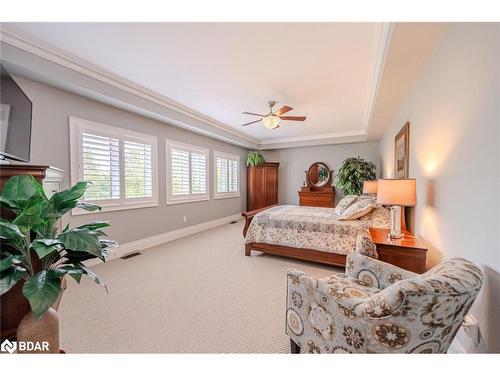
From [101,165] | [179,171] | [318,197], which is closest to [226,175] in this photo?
[179,171]


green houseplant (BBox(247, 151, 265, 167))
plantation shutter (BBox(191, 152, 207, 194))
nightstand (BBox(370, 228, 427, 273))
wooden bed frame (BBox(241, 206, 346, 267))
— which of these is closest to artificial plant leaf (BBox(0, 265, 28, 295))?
nightstand (BBox(370, 228, 427, 273))

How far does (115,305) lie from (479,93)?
126 inches

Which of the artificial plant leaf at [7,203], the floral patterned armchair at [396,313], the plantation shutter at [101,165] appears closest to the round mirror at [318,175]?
the plantation shutter at [101,165]

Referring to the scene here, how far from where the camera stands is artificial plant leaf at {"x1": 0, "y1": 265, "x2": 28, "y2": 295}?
90cm

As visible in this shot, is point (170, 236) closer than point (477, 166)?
No

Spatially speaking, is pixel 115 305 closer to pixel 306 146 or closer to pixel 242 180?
pixel 242 180

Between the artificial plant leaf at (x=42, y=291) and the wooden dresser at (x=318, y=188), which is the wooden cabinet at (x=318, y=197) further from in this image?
the artificial plant leaf at (x=42, y=291)

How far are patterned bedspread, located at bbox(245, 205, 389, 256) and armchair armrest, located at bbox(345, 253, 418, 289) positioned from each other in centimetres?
79

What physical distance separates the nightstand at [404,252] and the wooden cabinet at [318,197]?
149 inches

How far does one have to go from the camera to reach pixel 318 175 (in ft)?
20.9

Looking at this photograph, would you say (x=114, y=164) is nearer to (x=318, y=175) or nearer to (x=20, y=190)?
(x=20, y=190)

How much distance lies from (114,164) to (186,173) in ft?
5.14

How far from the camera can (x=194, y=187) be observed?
5.00m
